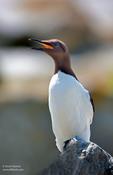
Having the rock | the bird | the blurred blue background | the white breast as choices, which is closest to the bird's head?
the bird

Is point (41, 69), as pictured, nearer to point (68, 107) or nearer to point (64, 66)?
point (64, 66)

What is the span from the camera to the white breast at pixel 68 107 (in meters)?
11.6

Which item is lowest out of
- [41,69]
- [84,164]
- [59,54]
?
[41,69]

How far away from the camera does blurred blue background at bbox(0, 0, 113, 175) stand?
18109mm

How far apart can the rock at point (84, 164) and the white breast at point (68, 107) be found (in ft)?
4.00

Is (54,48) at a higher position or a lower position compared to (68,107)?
higher

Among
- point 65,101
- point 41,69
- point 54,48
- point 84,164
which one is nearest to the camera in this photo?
point 84,164

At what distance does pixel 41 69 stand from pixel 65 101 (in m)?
11.5

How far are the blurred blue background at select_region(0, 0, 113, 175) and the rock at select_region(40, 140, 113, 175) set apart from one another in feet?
13.8

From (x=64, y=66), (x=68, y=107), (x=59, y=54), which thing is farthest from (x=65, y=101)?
(x=59, y=54)

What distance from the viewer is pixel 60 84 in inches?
456

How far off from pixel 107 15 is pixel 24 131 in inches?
434

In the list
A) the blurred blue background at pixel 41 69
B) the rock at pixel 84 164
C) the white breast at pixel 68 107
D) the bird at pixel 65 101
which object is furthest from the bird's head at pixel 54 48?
the blurred blue background at pixel 41 69

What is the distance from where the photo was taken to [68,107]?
11.7m
